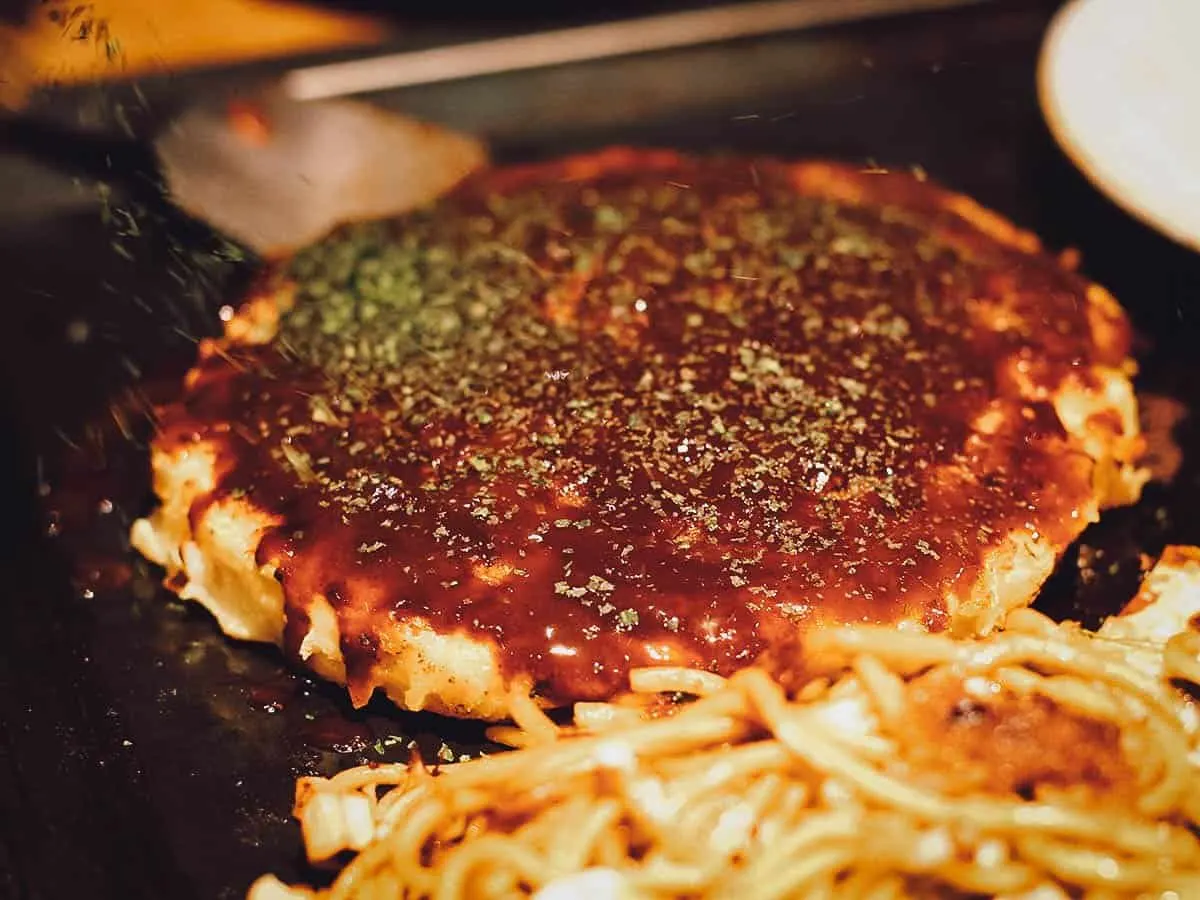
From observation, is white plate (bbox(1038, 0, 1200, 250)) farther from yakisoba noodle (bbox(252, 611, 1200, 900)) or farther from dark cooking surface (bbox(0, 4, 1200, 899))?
yakisoba noodle (bbox(252, 611, 1200, 900))

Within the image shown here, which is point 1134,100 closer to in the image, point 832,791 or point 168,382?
point 832,791

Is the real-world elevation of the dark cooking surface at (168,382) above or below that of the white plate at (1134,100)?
below

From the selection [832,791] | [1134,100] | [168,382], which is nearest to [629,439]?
[832,791]

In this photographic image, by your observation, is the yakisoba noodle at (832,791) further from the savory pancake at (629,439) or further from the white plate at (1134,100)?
the white plate at (1134,100)

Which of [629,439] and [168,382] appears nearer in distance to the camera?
[629,439]

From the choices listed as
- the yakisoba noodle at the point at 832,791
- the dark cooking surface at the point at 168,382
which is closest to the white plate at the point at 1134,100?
the dark cooking surface at the point at 168,382

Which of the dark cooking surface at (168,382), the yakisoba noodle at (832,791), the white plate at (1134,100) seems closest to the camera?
the yakisoba noodle at (832,791)

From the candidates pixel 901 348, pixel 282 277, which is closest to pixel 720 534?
pixel 901 348
